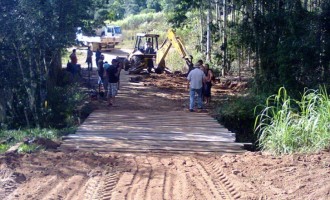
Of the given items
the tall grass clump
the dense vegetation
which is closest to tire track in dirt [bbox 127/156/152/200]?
the tall grass clump

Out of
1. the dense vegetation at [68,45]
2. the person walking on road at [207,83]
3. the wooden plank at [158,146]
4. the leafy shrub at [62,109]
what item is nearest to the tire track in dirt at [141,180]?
the wooden plank at [158,146]

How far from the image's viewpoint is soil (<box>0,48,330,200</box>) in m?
7.88

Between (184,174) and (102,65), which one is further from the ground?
(102,65)

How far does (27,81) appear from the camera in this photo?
1781cm

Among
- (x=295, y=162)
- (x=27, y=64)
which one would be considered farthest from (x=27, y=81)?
(x=295, y=162)

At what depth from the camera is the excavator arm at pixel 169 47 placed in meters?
29.3

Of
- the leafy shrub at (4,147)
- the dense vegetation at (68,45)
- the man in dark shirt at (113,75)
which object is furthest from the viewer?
the man in dark shirt at (113,75)

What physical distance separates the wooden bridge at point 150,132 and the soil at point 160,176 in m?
1.03

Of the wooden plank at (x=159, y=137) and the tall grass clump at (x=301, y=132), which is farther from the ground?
the tall grass clump at (x=301, y=132)

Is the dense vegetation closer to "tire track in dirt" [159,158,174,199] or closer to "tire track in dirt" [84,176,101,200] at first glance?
"tire track in dirt" [159,158,174,199]

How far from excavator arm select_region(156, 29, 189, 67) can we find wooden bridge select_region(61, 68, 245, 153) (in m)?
8.88

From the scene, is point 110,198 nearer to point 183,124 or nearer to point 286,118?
point 286,118

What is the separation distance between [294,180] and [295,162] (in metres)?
1.08

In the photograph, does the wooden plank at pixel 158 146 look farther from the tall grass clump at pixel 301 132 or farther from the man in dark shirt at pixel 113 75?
the man in dark shirt at pixel 113 75
